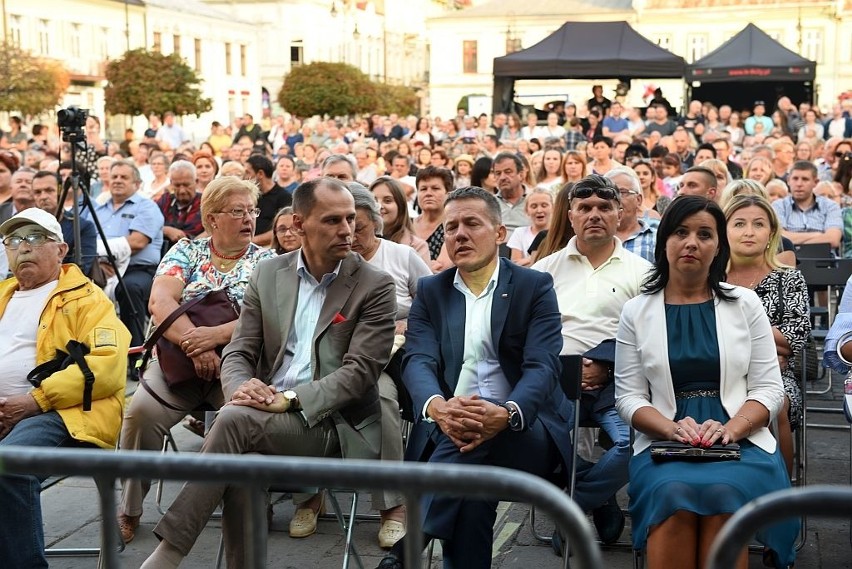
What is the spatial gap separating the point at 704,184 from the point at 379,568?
14.6 ft

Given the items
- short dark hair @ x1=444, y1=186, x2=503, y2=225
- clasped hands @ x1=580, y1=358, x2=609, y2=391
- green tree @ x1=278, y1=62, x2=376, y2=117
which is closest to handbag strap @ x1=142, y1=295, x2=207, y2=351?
short dark hair @ x1=444, y1=186, x2=503, y2=225

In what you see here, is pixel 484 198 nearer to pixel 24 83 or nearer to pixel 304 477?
pixel 304 477

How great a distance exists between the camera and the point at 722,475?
13.3 feet

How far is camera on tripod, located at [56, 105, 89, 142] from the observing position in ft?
26.7

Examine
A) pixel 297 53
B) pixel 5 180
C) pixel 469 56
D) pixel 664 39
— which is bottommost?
pixel 5 180

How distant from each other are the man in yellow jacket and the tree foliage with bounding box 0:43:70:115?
132ft

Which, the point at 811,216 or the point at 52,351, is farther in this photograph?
the point at 811,216

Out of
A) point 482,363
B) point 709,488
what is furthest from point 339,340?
point 709,488

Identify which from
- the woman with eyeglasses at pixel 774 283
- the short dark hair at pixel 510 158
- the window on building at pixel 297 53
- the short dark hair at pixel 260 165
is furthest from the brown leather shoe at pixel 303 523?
the window on building at pixel 297 53

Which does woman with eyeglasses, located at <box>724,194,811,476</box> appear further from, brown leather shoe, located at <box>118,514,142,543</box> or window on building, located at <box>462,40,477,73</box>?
window on building, located at <box>462,40,477,73</box>

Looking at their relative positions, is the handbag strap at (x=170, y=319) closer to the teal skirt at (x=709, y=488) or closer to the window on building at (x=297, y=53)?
the teal skirt at (x=709, y=488)

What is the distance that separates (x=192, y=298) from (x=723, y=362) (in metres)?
2.64

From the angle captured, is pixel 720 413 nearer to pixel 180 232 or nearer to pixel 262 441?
pixel 262 441

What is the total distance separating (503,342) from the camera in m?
4.66
